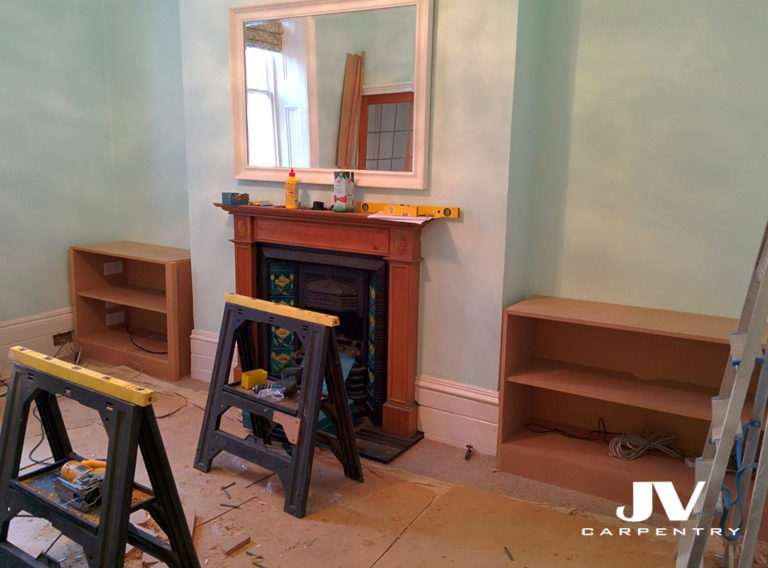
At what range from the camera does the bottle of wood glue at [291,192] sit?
3277mm

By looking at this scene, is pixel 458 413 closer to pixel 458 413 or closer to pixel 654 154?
pixel 458 413

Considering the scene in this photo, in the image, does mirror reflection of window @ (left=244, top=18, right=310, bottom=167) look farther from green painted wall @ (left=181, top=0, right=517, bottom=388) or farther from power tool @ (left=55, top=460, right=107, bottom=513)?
power tool @ (left=55, top=460, right=107, bottom=513)

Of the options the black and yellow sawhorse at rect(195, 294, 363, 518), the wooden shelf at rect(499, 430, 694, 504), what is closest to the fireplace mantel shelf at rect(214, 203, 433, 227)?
the black and yellow sawhorse at rect(195, 294, 363, 518)

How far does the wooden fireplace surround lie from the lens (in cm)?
300

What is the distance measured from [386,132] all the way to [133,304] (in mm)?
2062

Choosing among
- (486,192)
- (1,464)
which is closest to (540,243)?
(486,192)

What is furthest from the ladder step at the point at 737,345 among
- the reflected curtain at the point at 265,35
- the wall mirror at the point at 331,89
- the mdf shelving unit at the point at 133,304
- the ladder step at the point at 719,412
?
the mdf shelving unit at the point at 133,304

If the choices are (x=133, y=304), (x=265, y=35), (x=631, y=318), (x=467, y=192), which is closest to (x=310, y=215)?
(x=467, y=192)

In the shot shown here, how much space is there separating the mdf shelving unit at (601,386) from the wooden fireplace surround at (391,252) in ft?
1.66

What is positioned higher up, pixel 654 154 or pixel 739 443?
pixel 654 154

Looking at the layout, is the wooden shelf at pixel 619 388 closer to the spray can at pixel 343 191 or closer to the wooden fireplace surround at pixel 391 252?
the wooden fireplace surround at pixel 391 252

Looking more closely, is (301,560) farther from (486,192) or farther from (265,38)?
(265,38)

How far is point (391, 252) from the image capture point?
9.92ft

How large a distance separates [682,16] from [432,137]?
1.17m
